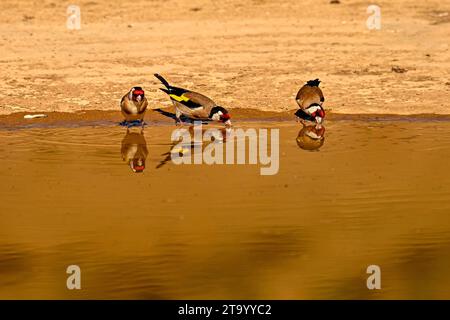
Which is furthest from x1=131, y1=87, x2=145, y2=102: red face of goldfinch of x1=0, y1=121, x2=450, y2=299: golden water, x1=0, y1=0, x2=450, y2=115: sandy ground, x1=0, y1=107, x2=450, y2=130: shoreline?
x1=0, y1=0, x2=450, y2=115: sandy ground

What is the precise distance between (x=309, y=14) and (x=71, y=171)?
462 inches

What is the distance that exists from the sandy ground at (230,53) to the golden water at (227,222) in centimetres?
311

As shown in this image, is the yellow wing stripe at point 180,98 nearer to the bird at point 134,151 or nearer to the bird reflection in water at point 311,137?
the bird at point 134,151

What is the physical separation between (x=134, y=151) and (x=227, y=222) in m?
3.35

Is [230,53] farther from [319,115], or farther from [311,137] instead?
[311,137]

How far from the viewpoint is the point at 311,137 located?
14.0 meters

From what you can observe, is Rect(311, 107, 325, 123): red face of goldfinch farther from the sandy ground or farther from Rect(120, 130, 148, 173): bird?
Rect(120, 130, 148, 173): bird

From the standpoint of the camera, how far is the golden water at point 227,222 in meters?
8.48

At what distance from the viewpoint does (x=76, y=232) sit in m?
9.83

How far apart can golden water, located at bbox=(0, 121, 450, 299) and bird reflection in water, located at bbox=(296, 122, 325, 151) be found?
121 millimetres

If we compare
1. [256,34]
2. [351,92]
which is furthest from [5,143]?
[256,34]

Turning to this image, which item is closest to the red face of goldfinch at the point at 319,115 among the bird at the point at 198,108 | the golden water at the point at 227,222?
the golden water at the point at 227,222

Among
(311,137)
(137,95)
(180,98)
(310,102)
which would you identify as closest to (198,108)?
(180,98)

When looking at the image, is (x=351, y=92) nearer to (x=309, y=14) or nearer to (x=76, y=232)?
(x=309, y=14)
